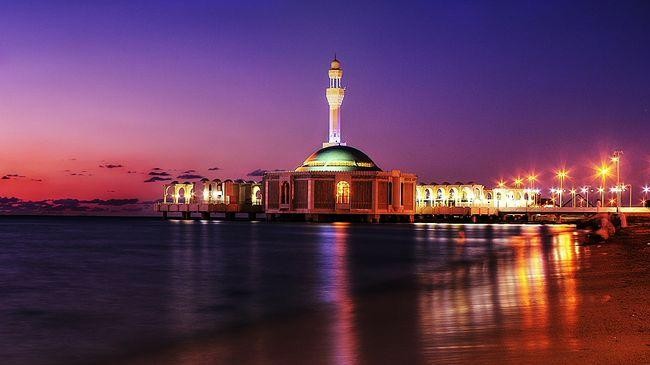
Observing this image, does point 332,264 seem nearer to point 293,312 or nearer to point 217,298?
point 217,298

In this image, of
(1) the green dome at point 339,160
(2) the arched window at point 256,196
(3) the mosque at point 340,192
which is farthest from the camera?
(2) the arched window at point 256,196

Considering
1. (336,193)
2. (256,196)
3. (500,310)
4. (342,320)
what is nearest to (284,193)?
(336,193)

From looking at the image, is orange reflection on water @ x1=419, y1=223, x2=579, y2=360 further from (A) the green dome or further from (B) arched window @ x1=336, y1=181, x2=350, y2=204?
(A) the green dome

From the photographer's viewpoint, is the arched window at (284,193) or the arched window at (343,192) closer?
the arched window at (343,192)

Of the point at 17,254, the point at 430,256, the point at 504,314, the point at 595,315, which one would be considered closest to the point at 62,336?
the point at 504,314

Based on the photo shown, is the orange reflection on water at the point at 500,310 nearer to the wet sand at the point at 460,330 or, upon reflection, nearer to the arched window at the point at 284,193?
the wet sand at the point at 460,330

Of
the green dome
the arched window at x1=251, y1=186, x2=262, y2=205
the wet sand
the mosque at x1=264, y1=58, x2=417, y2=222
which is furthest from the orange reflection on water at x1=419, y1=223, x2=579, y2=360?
the arched window at x1=251, y1=186, x2=262, y2=205

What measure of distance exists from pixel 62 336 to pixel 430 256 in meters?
27.6

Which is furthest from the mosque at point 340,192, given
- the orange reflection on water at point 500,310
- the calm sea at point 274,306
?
the orange reflection on water at point 500,310

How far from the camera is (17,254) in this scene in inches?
1644

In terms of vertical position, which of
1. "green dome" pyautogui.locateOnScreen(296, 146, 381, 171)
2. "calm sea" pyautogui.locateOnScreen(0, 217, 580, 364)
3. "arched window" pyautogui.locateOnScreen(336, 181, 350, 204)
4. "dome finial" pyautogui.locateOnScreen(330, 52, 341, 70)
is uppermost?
"dome finial" pyautogui.locateOnScreen(330, 52, 341, 70)

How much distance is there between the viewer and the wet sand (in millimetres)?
9977

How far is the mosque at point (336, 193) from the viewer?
137750 millimetres

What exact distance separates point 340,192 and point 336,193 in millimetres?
794
